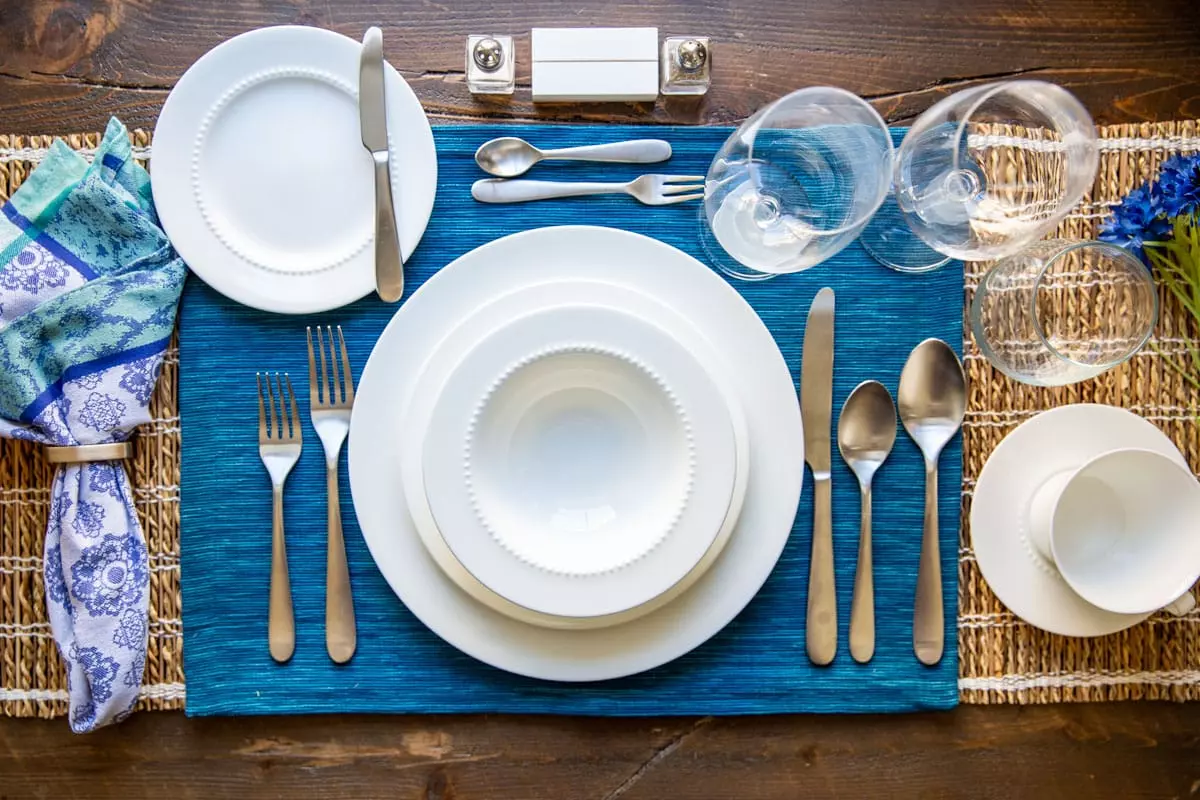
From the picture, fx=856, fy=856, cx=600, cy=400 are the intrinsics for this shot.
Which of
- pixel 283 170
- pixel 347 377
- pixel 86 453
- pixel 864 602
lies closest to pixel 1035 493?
pixel 864 602

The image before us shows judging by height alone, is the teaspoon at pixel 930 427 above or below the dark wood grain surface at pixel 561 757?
above

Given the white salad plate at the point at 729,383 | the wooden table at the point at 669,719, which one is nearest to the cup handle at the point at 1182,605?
the wooden table at the point at 669,719

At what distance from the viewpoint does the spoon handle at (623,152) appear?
0.80m

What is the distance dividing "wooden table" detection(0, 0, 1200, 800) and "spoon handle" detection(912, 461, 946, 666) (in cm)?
8

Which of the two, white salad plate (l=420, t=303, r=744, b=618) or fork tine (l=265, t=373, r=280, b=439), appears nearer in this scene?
white salad plate (l=420, t=303, r=744, b=618)

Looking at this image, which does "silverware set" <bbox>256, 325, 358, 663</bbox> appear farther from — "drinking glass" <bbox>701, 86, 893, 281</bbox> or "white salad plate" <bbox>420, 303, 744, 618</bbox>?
"drinking glass" <bbox>701, 86, 893, 281</bbox>

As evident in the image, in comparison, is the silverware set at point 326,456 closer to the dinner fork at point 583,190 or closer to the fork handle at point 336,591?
the fork handle at point 336,591

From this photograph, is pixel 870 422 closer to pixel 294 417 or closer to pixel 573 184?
pixel 573 184

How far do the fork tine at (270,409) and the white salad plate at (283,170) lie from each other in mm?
72

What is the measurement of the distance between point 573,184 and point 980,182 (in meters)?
0.37

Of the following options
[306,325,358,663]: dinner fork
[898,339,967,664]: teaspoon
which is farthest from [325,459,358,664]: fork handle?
[898,339,967,664]: teaspoon

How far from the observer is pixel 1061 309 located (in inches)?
31.2

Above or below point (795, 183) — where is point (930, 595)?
below

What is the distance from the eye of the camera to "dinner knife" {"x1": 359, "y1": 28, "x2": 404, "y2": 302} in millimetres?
763
